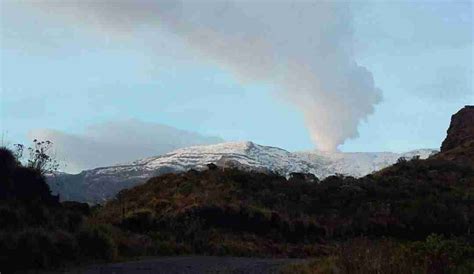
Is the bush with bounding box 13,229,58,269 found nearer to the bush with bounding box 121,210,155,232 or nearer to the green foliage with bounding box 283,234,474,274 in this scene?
the green foliage with bounding box 283,234,474,274

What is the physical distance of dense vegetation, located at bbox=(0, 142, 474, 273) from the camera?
41.6 ft

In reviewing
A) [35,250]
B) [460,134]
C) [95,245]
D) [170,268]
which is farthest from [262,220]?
[460,134]

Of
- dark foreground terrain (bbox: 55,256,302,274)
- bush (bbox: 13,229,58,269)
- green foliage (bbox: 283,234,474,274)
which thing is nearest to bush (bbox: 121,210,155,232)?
dark foreground terrain (bbox: 55,256,302,274)

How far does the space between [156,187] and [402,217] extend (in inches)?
626

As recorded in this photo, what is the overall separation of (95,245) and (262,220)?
13676 millimetres

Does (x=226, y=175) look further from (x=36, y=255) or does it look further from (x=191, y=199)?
(x=36, y=255)

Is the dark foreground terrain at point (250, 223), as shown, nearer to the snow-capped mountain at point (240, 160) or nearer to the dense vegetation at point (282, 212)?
the dense vegetation at point (282, 212)

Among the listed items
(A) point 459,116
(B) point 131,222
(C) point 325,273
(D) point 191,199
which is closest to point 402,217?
(D) point 191,199

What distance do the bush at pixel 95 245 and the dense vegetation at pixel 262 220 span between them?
30mm

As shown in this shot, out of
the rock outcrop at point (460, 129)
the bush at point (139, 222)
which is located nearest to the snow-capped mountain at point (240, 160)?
the rock outcrop at point (460, 129)

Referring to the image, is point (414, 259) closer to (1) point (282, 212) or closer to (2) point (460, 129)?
(1) point (282, 212)

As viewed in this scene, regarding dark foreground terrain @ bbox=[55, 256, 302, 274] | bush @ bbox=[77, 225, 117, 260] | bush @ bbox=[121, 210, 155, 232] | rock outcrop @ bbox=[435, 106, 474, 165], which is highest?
rock outcrop @ bbox=[435, 106, 474, 165]

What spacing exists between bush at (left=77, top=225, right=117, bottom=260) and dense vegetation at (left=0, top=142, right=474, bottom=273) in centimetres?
3

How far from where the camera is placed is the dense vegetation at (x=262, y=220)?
1267cm
